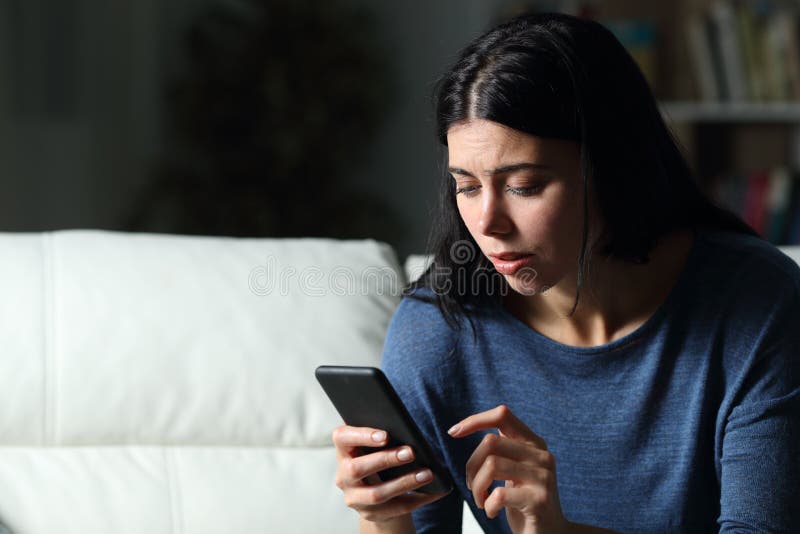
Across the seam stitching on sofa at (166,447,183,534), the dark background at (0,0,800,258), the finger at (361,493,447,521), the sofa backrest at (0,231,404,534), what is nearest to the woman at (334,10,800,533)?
the finger at (361,493,447,521)

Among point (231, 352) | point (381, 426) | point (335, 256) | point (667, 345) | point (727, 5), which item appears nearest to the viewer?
point (381, 426)

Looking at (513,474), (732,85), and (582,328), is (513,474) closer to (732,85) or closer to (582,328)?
(582,328)

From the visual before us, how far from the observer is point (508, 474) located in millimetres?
1055

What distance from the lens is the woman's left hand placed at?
1.06m

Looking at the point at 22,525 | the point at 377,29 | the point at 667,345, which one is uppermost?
the point at 377,29

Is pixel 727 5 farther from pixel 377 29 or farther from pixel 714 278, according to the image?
pixel 714 278

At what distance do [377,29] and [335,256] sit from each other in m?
2.51

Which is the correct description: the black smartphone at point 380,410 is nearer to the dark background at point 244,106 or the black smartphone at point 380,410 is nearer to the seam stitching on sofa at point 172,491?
the seam stitching on sofa at point 172,491

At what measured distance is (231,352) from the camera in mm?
1646

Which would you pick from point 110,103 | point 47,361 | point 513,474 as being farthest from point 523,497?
point 110,103

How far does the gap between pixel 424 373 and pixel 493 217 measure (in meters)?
0.30

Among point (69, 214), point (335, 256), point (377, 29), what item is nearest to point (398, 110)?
point (377, 29)

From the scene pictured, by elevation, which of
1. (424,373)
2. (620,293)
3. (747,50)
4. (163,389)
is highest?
(747,50)

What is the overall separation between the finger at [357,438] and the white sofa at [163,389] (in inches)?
21.0
